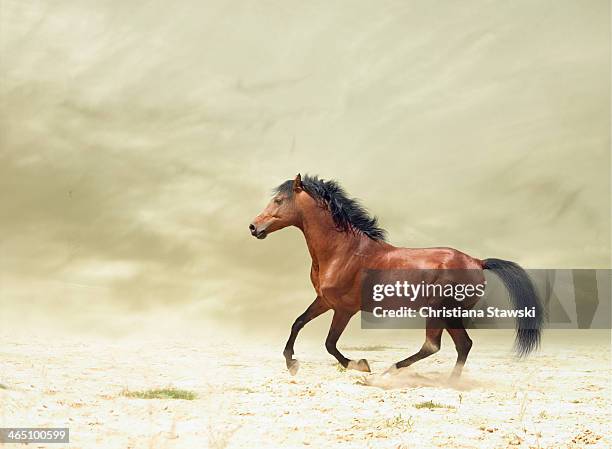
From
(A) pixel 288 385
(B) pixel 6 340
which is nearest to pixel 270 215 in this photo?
(A) pixel 288 385

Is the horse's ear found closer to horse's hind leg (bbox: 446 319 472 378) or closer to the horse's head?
the horse's head

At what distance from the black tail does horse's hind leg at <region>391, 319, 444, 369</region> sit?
131 cm

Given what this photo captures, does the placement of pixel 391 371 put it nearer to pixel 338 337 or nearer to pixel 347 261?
pixel 338 337

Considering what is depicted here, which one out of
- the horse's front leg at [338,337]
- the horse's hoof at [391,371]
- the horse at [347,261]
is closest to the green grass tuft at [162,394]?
the horse at [347,261]

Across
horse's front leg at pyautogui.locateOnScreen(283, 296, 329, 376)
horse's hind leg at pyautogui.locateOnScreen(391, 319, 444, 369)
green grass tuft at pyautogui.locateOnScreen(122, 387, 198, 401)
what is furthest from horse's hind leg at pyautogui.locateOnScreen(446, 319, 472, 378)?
green grass tuft at pyautogui.locateOnScreen(122, 387, 198, 401)

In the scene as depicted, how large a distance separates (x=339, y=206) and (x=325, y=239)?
61 centimetres

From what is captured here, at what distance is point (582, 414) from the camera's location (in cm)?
910

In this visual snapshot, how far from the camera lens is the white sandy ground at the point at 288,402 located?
286 inches

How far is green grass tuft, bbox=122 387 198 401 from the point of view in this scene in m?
8.98

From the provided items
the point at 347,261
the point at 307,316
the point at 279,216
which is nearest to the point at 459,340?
the point at 347,261

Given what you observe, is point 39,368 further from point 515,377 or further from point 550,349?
point 550,349

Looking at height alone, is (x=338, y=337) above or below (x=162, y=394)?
above

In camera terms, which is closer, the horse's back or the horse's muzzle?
the horse's back

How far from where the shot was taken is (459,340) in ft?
36.6
